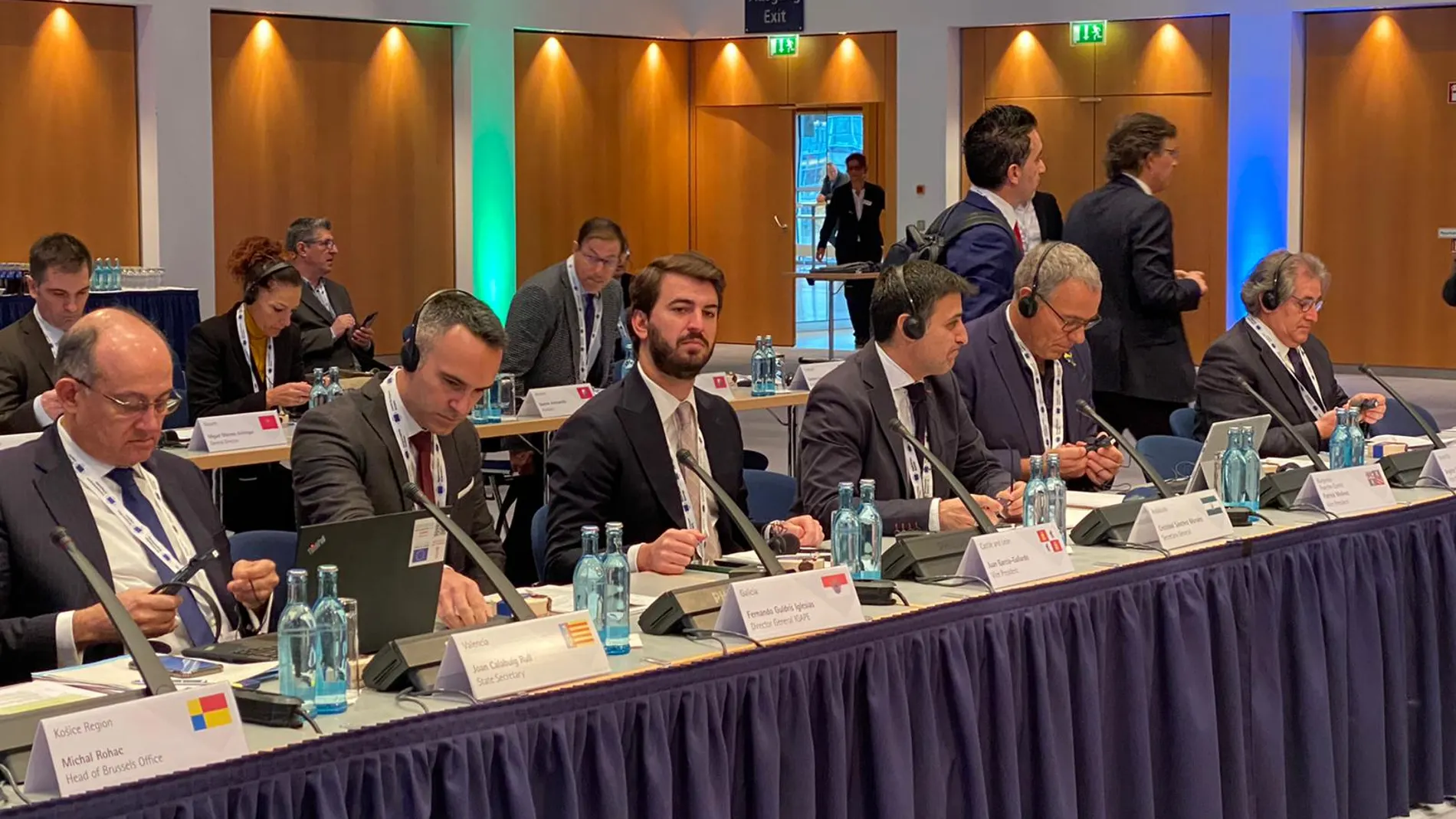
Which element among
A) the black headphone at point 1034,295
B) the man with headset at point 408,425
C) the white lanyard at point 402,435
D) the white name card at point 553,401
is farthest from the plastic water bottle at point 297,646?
the white name card at point 553,401

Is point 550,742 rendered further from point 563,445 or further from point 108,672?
point 563,445

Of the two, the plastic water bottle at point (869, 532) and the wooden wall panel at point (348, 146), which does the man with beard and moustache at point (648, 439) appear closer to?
the plastic water bottle at point (869, 532)

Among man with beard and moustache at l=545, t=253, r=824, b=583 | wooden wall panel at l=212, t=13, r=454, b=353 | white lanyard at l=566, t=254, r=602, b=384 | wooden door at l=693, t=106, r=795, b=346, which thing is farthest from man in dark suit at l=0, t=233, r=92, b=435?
wooden door at l=693, t=106, r=795, b=346

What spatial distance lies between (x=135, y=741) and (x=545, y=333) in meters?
4.85

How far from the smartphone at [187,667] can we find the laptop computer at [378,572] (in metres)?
0.04

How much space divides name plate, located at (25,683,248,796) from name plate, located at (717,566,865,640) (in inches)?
33.4

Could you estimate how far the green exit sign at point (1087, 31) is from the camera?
45.5 feet

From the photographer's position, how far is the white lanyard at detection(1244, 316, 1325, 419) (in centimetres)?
535

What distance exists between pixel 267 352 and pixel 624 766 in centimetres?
406

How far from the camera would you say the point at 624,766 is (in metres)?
2.63

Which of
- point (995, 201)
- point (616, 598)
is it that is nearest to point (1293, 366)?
point (995, 201)

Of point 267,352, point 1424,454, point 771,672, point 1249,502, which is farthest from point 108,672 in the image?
point 267,352

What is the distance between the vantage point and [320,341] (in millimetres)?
7082

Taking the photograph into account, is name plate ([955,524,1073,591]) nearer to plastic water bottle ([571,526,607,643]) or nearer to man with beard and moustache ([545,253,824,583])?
man with beard and moustache ([545,253,824,583])
